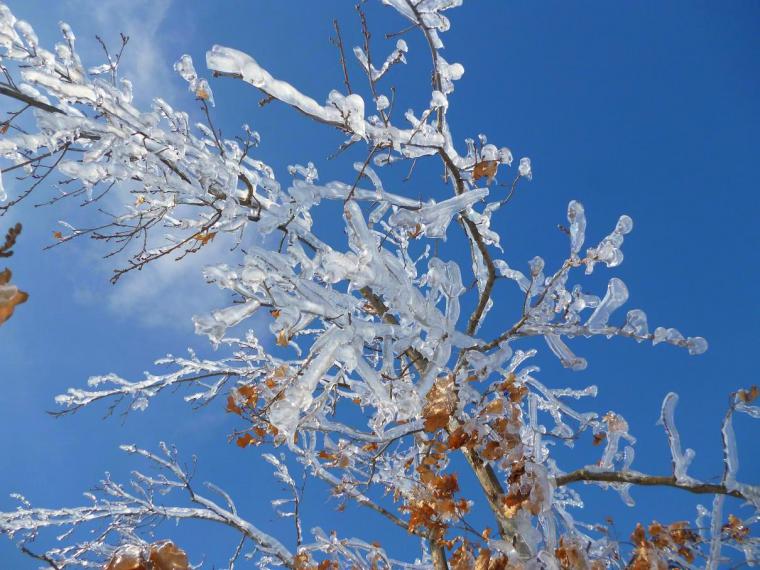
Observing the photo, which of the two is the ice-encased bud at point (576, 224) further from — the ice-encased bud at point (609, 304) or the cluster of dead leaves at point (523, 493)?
the cluster of dead leaves at point (523, 493)

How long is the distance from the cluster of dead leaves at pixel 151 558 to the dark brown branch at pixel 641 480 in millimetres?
2767

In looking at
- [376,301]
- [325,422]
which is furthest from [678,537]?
[376,301]

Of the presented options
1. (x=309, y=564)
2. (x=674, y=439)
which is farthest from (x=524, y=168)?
(x=309, y=564)

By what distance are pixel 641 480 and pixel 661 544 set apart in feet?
2.03

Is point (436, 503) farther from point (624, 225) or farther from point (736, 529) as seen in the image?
point (624, 225)

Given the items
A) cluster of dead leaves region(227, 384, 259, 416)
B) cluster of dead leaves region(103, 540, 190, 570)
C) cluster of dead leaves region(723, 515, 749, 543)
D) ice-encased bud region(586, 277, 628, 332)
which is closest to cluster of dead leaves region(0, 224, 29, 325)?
cluster of dead leaves region(103, 540, 190, 570)

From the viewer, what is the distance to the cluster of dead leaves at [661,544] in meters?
2.92

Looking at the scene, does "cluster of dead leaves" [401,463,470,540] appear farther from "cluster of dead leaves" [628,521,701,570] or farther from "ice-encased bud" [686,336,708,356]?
"ice-encased bud" [686,336,708,356]

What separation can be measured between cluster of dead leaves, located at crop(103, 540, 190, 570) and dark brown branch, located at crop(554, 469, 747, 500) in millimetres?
2767

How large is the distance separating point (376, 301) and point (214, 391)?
2161 mm

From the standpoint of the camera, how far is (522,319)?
9.84 ft

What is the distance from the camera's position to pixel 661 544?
3188 millimetres

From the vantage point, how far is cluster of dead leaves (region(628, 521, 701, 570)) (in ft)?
9.59

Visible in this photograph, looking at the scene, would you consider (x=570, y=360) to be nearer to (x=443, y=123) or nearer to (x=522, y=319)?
(x=522, y=319)
